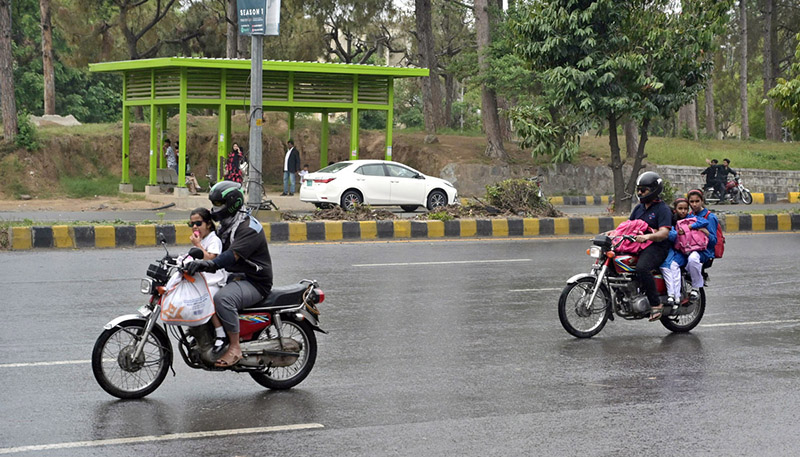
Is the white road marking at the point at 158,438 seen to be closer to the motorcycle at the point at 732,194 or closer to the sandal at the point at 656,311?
the sandal at the point at 656,311

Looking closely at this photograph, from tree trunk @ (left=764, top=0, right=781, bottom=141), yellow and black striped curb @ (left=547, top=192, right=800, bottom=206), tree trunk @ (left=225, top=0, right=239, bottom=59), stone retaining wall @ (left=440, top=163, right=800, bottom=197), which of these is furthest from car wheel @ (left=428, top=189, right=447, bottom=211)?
tree trunk @ (left=764, top=0, right=781, bottom=141)

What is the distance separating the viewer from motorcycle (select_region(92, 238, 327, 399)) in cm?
620

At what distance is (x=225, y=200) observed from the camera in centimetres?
644

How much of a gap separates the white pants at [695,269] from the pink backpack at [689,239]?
8cm

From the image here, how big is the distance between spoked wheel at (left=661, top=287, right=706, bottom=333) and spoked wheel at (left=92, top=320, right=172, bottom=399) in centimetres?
488

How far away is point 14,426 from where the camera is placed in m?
5.58

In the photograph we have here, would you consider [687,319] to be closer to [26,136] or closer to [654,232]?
[654,232]

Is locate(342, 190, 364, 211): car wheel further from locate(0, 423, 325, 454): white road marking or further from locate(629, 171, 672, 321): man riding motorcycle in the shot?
locate(0, 423, 325, 454): white road marking

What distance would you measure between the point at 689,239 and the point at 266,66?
700 inches

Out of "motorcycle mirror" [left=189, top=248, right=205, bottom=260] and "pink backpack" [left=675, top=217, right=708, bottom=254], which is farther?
"pink backpack" [left=675, top=217, right=708, bottom=254]

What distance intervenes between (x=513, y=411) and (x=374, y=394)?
100 centimetres

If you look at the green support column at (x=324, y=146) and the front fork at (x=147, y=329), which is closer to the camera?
the front fork at (x=147, y=329)

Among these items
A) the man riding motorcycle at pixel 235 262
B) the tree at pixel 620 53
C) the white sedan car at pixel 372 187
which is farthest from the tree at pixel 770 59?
the man riding motorcycle at pixel 235 262

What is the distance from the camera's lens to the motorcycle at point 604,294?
8570 millimetres
